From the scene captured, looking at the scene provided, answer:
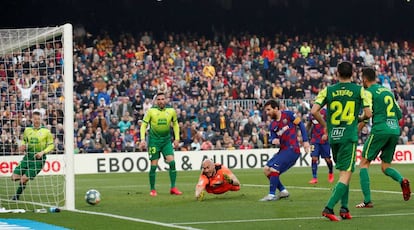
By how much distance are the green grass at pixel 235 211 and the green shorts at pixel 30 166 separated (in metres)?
1.02

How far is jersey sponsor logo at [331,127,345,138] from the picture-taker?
12188 millimetres

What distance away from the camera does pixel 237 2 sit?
146 feet

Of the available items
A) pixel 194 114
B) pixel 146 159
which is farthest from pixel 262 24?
pixel 146 159

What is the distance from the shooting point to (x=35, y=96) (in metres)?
24.2

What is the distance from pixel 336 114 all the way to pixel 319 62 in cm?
2964

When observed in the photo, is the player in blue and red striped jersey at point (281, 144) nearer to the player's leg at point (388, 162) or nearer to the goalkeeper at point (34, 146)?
the player's leg at point (388, 162)

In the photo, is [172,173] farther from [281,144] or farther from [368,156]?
[368,156]

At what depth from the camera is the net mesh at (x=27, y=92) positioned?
1642 centimetres

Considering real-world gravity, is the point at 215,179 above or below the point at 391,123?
below

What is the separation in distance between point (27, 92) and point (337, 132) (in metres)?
10.2

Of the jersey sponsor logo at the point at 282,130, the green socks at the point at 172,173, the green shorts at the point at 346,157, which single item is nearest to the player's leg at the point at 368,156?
the green shorts at the point at 346,157

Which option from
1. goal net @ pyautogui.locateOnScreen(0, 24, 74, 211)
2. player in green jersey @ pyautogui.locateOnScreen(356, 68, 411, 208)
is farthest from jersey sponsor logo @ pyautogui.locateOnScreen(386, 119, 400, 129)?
goal net @ pyautogui.locateOnScreen(0, 24, 74, 211)

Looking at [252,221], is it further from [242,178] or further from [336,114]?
[242,178]

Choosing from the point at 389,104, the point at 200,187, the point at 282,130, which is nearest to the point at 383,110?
the point at 389,104
